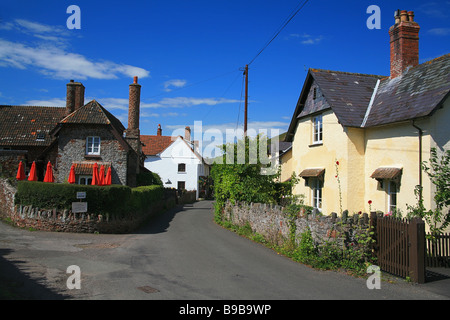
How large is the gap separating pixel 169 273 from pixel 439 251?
839cm

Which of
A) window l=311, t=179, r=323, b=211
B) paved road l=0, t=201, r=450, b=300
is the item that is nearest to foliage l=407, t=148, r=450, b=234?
paved road l=0, t=201, r=450, b=300

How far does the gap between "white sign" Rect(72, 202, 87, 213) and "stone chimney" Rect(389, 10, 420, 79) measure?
15.9 metres

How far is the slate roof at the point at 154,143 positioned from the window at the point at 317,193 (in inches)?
1279

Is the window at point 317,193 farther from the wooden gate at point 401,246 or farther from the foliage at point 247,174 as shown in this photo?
the wooden gate at point 401,246

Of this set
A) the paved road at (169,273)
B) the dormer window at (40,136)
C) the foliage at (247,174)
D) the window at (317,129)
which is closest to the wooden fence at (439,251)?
the paved road at (169,273)

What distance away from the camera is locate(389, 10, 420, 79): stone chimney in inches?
618

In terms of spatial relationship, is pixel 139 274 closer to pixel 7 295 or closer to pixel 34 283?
pixel 34 283

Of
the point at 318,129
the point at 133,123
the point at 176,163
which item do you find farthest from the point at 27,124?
the point at 318,129

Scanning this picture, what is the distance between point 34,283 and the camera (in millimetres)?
7621

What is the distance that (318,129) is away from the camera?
18.0 metres
